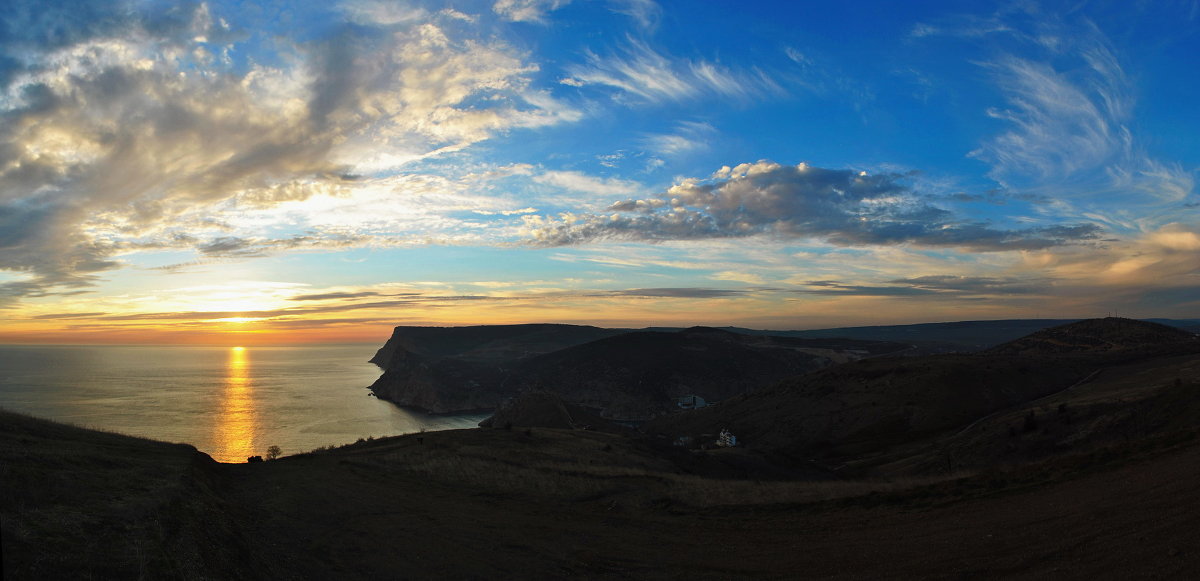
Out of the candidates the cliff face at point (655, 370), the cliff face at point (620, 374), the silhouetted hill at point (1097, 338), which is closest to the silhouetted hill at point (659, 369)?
the cliff face at point (655, 370)

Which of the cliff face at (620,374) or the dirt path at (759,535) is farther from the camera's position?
the cliff face at (620,374)

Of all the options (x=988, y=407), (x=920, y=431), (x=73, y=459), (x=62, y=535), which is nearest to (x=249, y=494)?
(x=73, y=459)

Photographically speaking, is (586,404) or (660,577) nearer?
(660,577)

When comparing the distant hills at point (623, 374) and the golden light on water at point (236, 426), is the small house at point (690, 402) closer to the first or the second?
the distant hills at point (623, 374)

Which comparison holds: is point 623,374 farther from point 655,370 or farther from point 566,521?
point 566,521

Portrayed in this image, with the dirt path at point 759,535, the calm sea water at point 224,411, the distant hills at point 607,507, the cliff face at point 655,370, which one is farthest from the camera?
the cliff face at point 655,370

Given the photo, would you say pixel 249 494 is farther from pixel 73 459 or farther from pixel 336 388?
pixel 336 388
